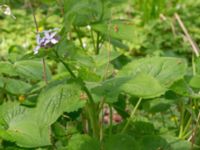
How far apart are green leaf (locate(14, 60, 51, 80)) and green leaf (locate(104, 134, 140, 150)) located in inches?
14.3

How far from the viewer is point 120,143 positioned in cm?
135

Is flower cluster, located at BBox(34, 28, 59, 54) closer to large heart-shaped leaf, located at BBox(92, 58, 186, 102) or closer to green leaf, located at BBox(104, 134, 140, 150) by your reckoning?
large heart-shaped leaf, located at BBox(92, 58, 186, 102)

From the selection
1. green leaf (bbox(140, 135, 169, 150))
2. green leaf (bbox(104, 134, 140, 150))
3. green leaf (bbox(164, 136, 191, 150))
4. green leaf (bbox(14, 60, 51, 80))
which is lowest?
green leaf (bbox(164, 136, 191, 150))

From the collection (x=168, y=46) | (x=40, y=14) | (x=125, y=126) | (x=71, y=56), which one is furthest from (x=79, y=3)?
(x=40, y=14)

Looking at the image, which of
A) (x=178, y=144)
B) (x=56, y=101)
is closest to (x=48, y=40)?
(x=56, y=101)

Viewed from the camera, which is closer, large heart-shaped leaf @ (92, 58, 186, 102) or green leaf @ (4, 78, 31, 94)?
large heart-shaped leaf @ (92, 58, 186, 102)

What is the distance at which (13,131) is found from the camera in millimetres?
1341

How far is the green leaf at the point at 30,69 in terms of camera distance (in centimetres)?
156

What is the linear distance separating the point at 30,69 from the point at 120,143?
41cm

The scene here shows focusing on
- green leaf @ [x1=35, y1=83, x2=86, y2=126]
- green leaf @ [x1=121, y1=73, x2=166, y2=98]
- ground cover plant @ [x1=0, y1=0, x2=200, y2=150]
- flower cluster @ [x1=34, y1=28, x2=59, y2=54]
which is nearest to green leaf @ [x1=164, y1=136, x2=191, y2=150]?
ground cover plant @ [x1=0, y1=0, x2=200, y2=150]

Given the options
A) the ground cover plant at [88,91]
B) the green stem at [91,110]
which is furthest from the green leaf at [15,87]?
the green stem at [91,110]

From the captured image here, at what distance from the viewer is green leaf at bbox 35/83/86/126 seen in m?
1.19

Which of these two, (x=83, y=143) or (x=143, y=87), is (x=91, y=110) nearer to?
(x=83, y=143)

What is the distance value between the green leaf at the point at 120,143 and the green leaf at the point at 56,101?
194 mm
